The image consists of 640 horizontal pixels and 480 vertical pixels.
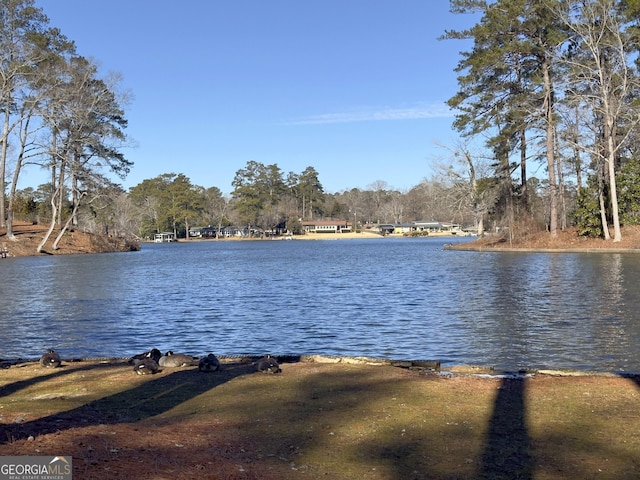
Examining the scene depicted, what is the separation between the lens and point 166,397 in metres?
9.16

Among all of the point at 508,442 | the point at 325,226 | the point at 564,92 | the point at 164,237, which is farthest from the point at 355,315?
the point at 325,226

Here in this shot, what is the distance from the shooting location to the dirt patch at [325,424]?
5938 mm

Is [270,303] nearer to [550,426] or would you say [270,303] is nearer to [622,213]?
[550,426]

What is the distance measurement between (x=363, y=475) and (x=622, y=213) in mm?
49001

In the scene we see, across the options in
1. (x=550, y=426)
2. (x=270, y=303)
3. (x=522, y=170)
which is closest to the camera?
(x=550, y=426)

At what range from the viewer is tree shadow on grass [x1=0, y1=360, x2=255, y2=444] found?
274 inches

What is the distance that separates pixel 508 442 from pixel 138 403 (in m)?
5.02

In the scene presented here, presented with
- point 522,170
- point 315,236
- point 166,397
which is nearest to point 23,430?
point 166,397

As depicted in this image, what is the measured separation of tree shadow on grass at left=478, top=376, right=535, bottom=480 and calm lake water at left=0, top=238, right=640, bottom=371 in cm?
395
